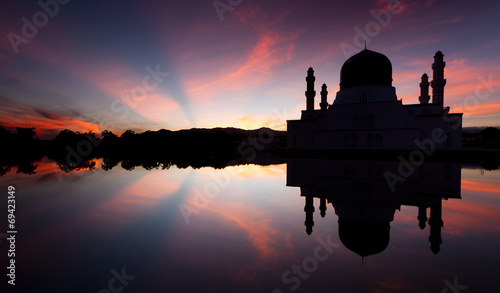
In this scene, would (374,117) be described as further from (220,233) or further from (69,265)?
(69,265)

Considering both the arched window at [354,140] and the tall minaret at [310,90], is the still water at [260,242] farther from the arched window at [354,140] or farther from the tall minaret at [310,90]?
the tall minaret at [310,90]

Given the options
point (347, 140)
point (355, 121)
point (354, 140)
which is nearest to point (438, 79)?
point (355, 121)

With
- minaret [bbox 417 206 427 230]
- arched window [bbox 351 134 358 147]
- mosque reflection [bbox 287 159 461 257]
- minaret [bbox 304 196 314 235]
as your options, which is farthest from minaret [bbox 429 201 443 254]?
arched window [bbox 351 134 358 147]

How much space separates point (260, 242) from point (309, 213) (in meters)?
2.88

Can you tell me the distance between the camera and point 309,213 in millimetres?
7496

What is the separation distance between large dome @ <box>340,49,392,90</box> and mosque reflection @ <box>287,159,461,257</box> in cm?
2668

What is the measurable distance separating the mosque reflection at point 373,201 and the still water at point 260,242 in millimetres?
53

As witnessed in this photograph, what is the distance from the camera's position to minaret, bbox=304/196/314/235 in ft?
20.5

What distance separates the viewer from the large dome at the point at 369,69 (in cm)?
3591

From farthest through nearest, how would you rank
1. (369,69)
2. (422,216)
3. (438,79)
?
1. (438,79)
2. (369,69)
3. (422,216)

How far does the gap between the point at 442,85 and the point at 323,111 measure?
2182 centimetres

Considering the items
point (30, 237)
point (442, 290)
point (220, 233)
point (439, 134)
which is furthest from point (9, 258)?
point (439, 134)

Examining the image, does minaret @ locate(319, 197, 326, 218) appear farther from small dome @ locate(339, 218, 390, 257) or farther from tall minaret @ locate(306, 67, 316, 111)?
tall minaret @ locate(306, 67, 316, 111)

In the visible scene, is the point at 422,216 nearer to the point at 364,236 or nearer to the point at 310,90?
the point at 364,236
